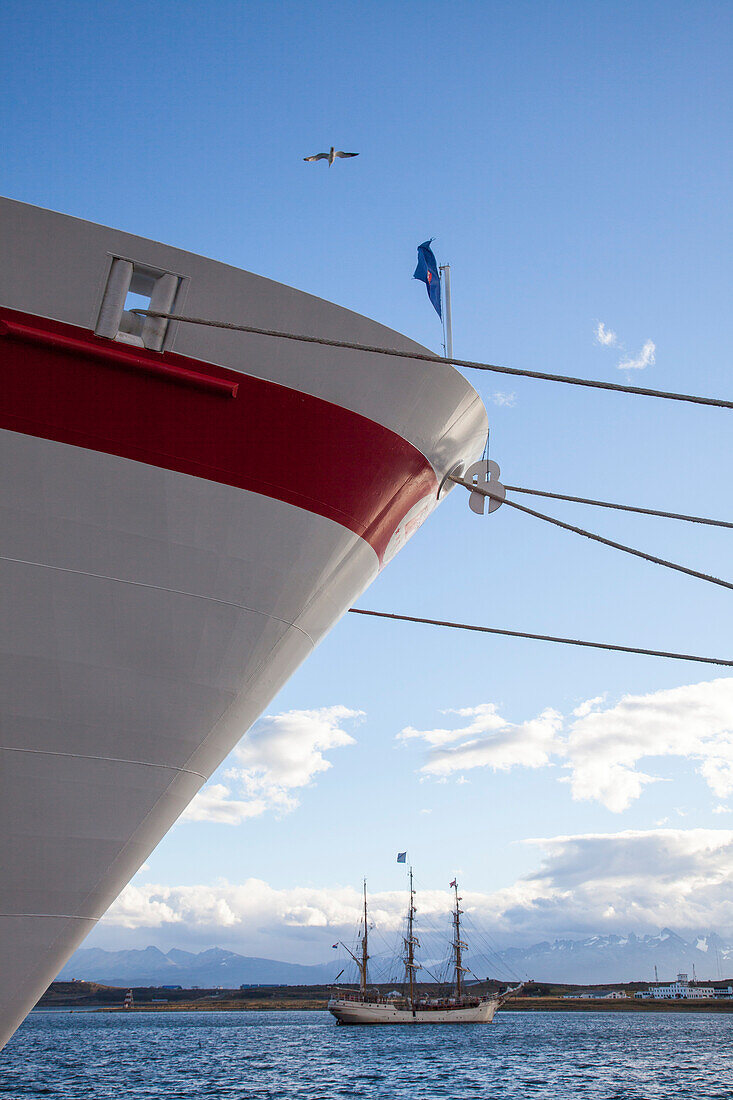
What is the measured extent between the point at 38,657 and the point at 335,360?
7.54 ft

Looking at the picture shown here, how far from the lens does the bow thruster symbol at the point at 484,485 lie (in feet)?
17.9

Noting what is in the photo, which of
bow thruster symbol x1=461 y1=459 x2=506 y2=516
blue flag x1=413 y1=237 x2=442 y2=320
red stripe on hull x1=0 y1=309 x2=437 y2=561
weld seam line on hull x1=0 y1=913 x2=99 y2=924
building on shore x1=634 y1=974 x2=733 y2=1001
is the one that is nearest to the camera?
red stripe on hull x1=0 y1=309 x2=437 y2=561

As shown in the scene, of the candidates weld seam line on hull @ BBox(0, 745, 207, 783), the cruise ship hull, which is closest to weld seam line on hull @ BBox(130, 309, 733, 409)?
the cruise ship hull

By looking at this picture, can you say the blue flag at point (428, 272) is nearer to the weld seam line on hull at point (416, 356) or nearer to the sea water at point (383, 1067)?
the weld seam line on hull at point (416, 356)

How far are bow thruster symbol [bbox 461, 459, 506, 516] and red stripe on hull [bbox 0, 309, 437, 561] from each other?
615 mm

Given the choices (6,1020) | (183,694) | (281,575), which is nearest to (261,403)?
(281,575)

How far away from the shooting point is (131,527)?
4.40m

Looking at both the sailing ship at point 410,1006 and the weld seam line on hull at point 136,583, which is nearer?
the weld seam line on hull at point 136,583

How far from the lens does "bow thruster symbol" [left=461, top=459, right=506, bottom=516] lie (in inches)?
215

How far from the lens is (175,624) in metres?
4.54

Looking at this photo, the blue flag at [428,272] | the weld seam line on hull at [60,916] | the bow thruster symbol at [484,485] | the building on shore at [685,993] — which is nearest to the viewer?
the weld seam line on hull at [60,916]

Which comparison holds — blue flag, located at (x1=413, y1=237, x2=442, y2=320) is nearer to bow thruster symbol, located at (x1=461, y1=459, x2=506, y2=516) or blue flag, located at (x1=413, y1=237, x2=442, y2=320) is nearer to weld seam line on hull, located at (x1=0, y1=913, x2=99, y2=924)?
bow thruster symbol, located at (x1=461, y1=459, x2=506, y2=516)

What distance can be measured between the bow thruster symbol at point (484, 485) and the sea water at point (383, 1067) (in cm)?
2819

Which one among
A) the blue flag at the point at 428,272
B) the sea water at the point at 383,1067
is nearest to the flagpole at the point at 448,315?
the blue flag at the point at 428,272
